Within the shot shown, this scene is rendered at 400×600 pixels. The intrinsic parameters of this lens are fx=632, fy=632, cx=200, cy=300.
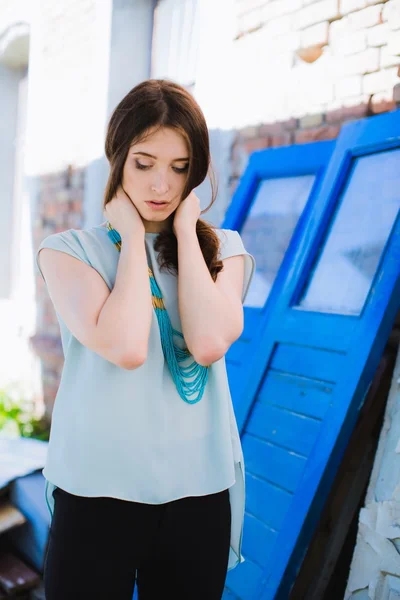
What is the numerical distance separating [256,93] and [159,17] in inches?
66.4

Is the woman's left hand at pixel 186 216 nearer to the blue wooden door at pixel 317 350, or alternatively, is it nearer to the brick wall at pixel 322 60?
the blue wooden door at pixel 317 350

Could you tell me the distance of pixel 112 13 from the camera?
422cm

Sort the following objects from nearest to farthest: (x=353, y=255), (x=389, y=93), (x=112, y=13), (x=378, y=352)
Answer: (x=378, y=352) → (x=353, y=255) → (x=389, y=93) → (x=112, y=13)

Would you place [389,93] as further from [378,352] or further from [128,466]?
[128,466]

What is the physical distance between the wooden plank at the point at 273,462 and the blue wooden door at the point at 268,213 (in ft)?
0.73

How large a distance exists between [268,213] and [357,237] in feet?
1.85

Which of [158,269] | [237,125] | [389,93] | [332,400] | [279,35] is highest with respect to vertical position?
[279,35]

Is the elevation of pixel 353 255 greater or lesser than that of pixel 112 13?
lesser

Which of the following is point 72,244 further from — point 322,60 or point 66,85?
point 66,85

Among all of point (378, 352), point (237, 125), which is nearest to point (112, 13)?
point (237, 125)

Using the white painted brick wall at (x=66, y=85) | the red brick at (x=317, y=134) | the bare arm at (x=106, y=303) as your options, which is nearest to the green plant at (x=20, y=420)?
the white painted brick wall at (x=66, y=85)

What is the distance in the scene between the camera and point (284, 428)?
2.21m

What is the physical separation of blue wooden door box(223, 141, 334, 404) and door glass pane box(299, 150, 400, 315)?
0.60 feet

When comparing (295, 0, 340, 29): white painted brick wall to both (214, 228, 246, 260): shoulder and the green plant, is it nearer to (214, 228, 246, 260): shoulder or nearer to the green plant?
(214, 228, 246, 260): shoulder
